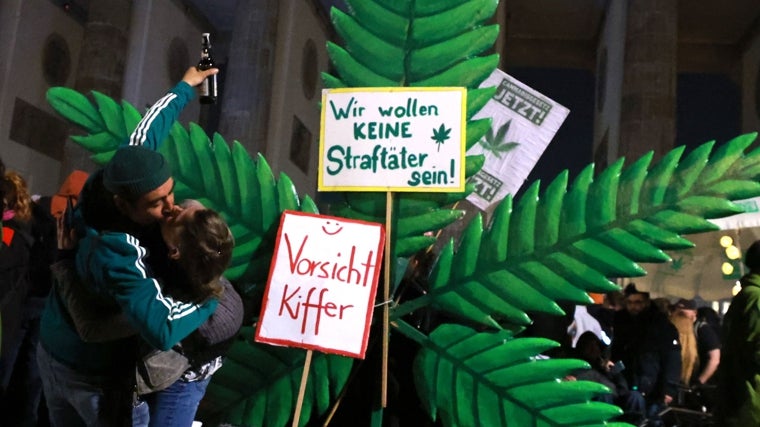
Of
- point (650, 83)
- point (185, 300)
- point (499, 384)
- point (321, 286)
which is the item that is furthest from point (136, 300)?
point (650, 83)

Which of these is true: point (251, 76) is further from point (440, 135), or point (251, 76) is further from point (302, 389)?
point (302, 389)

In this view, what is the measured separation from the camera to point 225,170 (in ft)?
8.64

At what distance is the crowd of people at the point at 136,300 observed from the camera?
6.29 ft

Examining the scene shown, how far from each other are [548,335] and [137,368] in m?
2.19

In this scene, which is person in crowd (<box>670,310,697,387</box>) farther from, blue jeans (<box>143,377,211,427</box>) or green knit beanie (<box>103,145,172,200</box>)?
green knit beanie (<box>103,145,172,200</box>)

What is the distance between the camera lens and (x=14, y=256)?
385cm

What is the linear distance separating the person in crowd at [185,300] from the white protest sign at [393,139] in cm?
55

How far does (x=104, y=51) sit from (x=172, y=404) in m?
→ 12.0

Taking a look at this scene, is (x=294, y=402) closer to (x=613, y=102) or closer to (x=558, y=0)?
(x=613, y=102)

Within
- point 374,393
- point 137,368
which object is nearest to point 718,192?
point 374,393

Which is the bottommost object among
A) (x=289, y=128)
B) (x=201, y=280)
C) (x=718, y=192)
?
(x=201, y=280)

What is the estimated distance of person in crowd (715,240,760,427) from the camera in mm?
3408

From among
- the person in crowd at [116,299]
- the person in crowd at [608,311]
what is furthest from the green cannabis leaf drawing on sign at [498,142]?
the person in crowd at [608,311]

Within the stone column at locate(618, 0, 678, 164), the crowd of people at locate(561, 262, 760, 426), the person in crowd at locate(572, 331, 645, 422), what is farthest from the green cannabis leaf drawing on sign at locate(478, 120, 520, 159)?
the stone column at locate(618, 0, 678, 164)
